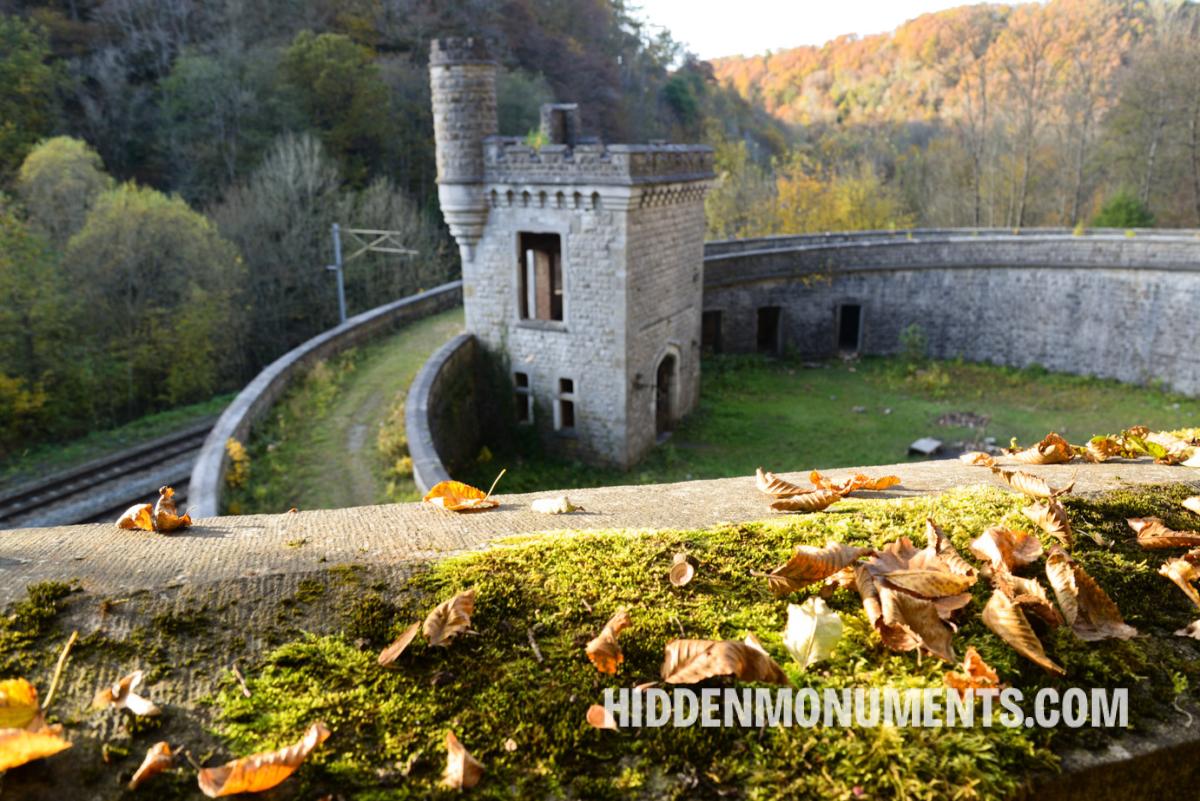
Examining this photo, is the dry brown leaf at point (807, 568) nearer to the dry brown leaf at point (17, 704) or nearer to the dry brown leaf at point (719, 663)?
the dry brown leaf at point (719, 663)

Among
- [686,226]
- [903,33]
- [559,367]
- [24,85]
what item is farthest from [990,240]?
[903,33]

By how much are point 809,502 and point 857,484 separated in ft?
0.94

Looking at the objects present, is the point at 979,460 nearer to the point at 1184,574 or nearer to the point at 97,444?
the point at 1184,574

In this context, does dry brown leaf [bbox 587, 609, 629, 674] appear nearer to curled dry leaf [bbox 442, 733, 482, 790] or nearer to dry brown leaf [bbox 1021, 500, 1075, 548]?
curled dry leaf [bbox 442, 733, 482, 790]

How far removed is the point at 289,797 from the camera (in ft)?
3.80

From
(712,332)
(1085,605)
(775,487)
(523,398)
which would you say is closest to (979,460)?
(775,487)

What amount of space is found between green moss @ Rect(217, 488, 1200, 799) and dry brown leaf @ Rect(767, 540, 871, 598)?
0.03m

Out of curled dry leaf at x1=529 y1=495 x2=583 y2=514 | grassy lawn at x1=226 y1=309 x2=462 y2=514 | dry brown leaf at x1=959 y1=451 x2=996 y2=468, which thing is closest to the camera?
curled dry leaf at x1=529 y1=495 x2=583 y2=514

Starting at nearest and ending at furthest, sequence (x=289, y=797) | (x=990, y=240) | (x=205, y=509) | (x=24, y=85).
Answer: (x=289, y=797), (x=205, y=509), (x=990, y=240), (x=24, y=85)

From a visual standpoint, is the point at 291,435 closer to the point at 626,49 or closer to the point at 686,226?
the point at 686,226

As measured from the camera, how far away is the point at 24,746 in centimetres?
112

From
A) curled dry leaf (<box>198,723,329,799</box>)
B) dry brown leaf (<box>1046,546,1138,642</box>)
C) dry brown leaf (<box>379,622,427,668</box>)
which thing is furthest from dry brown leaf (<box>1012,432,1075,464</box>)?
curled dry leaf (<box>198,723,329,799</box>)

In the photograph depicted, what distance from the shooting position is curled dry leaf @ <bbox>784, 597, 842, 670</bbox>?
143 cm

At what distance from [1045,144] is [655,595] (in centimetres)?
Result: 4354
